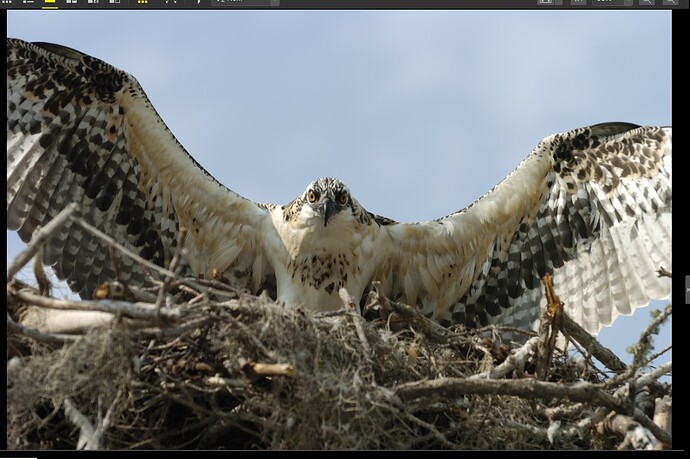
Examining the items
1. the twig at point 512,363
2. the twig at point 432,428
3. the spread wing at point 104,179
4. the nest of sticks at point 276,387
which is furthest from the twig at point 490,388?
the spread wing at point 104,179

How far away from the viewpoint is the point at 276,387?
6359 millimetres

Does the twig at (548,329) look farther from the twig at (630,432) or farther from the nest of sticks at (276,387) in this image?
the twig at (630,432)

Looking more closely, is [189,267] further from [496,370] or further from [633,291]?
[633,291]

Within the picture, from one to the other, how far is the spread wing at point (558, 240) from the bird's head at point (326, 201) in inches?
22.4

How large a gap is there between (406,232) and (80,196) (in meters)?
2.71

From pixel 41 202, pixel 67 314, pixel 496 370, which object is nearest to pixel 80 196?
pixel 41 202

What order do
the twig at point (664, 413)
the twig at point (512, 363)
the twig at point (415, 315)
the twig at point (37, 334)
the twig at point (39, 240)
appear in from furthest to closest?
the twig at point (415, 315), the twig at point (664, 413), the twig at point (512, 363), the twig at point (37, 334), the twig at point (39, 240)

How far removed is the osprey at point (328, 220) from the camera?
8.54 m

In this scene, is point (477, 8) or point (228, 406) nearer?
point (477, 8)

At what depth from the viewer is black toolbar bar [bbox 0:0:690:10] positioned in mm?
6055

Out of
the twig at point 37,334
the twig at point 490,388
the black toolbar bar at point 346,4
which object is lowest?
the twig at point 490,388

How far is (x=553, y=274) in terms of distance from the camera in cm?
928

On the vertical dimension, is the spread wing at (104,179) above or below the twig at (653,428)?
above
